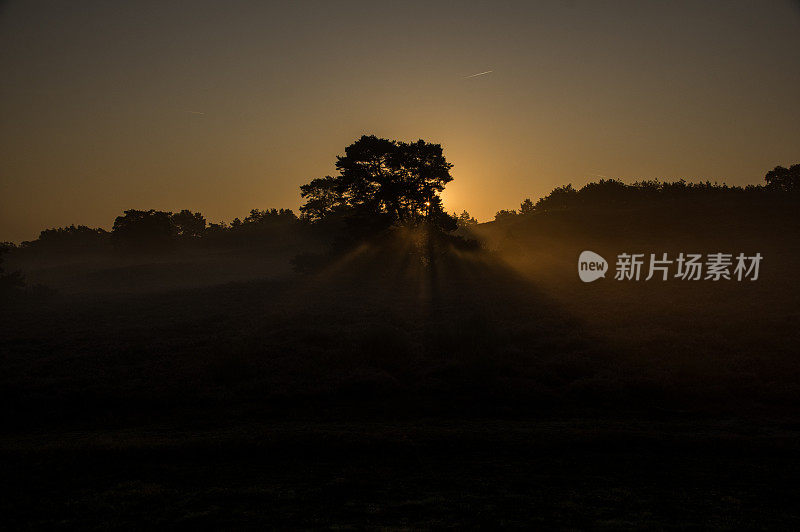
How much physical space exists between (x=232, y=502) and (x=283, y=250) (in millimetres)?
85862

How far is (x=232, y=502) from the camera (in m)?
7.70

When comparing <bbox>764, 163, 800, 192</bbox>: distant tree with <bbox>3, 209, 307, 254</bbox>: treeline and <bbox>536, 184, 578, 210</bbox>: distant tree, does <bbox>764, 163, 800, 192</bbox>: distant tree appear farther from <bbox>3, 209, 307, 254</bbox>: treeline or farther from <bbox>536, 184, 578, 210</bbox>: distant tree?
<bbox>3, 209, 307, 254</bbox>: treeline

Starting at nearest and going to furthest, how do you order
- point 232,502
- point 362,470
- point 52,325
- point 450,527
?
point 450,527 → point 232,502 → point 362,470 → point 52,325

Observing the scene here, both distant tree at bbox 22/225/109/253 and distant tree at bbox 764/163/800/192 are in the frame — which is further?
distant tree at bbox 22/225/109/253

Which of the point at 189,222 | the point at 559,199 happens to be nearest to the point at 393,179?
the point at 559,199

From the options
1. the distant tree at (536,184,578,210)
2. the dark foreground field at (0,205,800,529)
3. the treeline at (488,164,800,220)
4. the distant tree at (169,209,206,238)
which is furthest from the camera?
the distant tree at (169,209,206,238)

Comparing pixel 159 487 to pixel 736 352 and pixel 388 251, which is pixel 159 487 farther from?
pixel 388 251

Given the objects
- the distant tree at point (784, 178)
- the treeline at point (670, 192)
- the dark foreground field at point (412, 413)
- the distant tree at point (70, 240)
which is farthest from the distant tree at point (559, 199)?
the distant tree at point (70, 240)

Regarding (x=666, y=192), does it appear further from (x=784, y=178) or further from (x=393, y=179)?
(x=393, y=179)

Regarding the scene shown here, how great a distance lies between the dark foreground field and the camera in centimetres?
757

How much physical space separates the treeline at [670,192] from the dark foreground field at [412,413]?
55353mm

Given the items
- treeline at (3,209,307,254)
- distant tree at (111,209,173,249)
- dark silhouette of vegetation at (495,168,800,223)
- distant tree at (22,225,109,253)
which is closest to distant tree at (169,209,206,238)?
treeline at (3,209,307,254)

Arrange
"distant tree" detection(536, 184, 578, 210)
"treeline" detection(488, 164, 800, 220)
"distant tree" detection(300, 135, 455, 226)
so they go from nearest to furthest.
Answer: "distant tree" detection(300, 135, 455, 226), "treeline" detection(488, 164, 800, 220), "distant tree" detection(536, 184, 578, 210)

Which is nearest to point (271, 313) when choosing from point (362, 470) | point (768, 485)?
point (362, 470)
